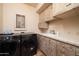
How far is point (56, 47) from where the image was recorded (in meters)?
1.49

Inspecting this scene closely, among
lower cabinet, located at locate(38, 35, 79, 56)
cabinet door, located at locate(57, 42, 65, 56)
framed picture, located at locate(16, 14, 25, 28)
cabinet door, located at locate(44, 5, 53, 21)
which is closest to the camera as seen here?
lower cabinet, located at locate(38, 35, 79, 56)

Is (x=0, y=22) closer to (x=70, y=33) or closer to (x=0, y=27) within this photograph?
(x=0, y=27)

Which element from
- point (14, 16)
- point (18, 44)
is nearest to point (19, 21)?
point (14, 16)

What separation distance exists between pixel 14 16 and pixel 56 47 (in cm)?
79

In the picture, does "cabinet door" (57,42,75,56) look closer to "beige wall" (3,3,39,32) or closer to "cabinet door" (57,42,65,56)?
"cabinet door" (57,42,65,56)

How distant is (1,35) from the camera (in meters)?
1.42

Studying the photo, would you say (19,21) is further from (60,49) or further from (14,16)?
(60,49)

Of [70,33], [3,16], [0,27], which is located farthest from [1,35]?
[70,33]

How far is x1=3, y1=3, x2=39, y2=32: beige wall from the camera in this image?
1403mm

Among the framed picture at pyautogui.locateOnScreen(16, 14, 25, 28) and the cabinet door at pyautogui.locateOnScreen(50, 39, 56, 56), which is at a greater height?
the framed picture at pyautogui.locateOnScreen(16, 14, 25, 28)

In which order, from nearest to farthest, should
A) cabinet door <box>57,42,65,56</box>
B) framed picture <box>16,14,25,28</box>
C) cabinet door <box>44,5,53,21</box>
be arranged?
cabinet door <box>57,42,65,56</box>, framed picture <box>16,14,25,28</box>, cabinet door <box>44,5,53,21</box>

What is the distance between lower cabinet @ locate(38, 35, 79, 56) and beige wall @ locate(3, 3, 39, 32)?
1.14 feet

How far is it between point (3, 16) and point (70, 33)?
3.65 feet

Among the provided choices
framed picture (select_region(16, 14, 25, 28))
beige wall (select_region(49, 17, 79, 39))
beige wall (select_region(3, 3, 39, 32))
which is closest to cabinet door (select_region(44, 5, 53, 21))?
beige wall (select_region(49, 17, 79, 39))
